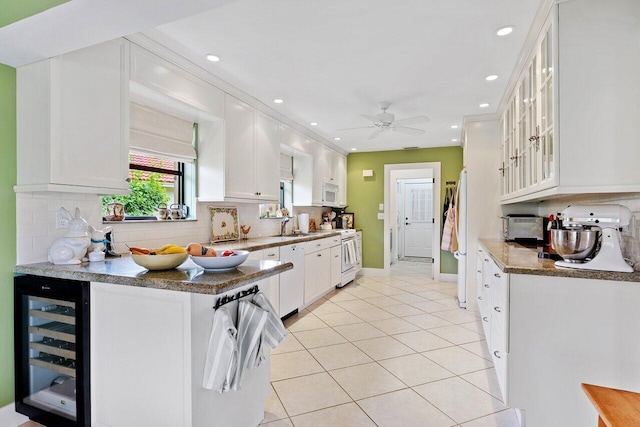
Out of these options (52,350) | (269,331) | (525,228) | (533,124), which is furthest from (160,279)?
(525,228)

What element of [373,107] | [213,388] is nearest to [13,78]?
[213,388]

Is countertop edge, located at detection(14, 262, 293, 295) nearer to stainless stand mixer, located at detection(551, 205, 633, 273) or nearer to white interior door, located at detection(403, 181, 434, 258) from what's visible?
stainless stand mixer, located at detection(551, 205, 633, 273)

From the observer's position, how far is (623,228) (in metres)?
1.89

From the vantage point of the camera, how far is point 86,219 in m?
2.25

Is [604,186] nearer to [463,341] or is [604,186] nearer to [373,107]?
[463,341]

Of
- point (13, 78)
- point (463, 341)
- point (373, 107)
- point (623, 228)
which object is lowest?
point (463, 341)

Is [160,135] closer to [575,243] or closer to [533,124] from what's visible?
[533,124]

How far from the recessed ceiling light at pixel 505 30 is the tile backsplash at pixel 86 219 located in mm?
2837

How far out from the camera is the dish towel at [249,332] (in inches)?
60.5

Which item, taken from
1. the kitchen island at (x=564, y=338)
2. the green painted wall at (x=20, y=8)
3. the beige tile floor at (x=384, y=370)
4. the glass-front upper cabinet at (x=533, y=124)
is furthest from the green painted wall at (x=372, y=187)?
the green painted wall at (x=20, y=8)

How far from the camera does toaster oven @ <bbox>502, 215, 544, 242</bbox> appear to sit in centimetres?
334

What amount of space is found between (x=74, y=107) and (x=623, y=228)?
126 inches

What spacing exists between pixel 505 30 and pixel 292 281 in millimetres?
2966

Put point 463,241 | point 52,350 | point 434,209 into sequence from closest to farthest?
point 52,350 → point 463,241 → point 434,209
